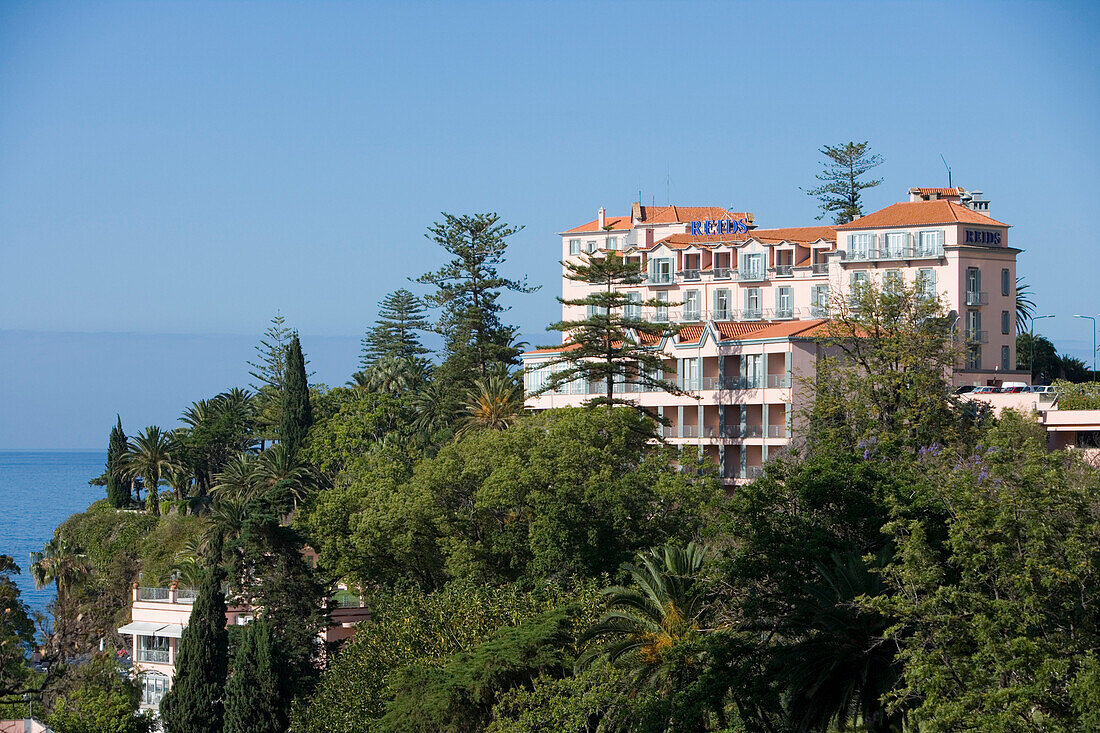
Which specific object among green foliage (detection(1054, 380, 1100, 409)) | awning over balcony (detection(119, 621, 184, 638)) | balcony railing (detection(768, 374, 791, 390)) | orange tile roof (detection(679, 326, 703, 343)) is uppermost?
orange tile roof (detection(679, 326, 703, 343))

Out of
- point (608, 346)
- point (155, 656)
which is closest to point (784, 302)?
point (608, 346)

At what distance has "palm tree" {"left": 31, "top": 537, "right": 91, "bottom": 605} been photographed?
2940 inches

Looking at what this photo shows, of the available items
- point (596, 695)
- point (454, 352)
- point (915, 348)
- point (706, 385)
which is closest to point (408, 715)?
point (596, 695)

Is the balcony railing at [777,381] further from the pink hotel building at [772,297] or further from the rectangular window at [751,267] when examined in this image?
the rectangular window at [751,267]

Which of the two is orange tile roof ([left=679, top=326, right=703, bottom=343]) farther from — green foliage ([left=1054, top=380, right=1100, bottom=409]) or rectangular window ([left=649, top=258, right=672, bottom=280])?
green foliage ([left=1054, top=380, right=1100, bottom=409])

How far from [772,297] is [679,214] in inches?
593

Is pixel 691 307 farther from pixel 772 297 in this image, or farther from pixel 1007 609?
pixel 1007 609

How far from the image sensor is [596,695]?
29.8 metres

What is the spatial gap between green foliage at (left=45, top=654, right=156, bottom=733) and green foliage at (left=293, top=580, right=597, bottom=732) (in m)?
10.5

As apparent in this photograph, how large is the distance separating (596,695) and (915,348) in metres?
22.8

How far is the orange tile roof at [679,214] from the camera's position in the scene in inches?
3634

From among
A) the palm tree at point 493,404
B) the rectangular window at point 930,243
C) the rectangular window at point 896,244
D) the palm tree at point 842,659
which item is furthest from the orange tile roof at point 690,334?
the palm tree at point 842,659

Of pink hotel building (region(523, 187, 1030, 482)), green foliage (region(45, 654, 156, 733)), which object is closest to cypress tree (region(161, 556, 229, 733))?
green foliage (region(45, 654, 156, 733))

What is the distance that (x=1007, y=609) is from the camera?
21469 mm
